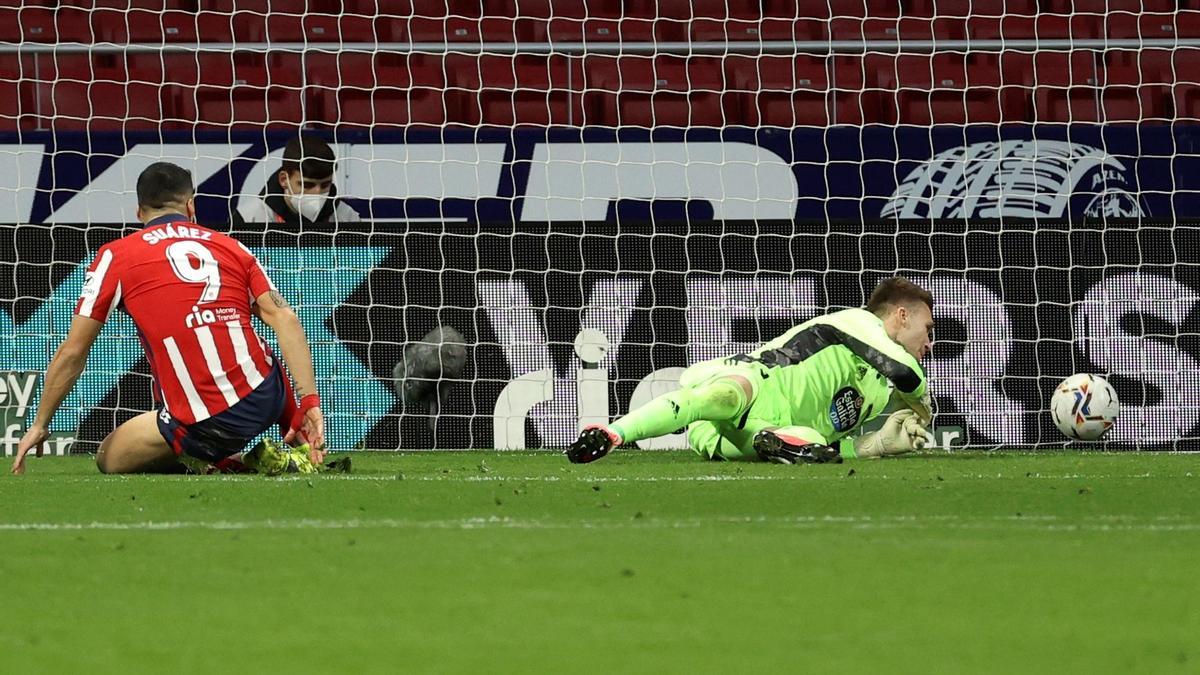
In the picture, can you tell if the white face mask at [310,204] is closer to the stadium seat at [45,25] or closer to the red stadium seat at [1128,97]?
the stadium seat at [45,25]

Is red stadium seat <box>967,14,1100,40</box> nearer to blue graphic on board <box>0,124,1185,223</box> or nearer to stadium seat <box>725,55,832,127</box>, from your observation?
stadium seat <box>725,55,832,127</box>

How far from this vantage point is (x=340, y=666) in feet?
7.72

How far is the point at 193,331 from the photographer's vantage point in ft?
19.9

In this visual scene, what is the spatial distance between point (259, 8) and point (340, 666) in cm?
968

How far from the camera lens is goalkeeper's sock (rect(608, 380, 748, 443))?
6.50 m

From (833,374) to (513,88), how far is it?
15.6 ft

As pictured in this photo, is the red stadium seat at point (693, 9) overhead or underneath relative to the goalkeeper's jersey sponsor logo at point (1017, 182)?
overhead

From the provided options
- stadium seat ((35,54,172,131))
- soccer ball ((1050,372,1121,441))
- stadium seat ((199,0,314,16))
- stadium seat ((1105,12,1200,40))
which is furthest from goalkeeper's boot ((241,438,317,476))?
stadium seat ((1105,12,1200,40))

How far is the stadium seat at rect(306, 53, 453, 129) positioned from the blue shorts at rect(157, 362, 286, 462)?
16.1 ft

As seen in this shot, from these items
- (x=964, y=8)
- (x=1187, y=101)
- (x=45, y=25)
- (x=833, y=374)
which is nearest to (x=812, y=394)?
(x=833, y=374)

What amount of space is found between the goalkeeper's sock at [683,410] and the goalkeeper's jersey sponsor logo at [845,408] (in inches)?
18.1

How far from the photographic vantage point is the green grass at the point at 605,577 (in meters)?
2.46

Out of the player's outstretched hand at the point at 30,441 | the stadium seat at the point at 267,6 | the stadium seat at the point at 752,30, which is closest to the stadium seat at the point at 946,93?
the stadium seat at the point at 752,30

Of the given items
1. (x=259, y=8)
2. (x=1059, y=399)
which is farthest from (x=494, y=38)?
(x=1059, y=399)
